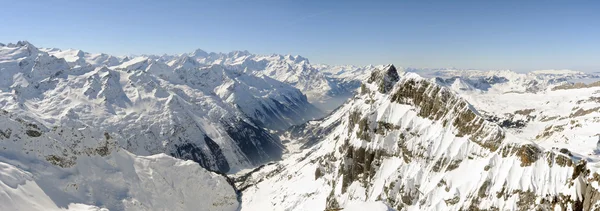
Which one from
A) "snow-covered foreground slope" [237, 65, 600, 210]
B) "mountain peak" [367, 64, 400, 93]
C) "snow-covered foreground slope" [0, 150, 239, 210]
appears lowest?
"snow-covered foreground slope" [0, 150, 239, 210]

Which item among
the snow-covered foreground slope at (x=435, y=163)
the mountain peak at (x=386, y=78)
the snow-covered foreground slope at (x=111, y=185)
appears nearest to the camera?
the snow-covered foreground slope at (x=435, y=163)

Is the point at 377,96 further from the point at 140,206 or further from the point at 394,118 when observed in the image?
the point at 140,206

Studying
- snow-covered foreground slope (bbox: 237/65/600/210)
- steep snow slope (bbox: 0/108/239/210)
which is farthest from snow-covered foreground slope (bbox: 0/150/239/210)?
snow-covered foreground slope (bbox: 237/65/600/210)

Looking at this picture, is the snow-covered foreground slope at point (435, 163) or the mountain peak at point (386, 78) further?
the mountain peak at point (386, 78)

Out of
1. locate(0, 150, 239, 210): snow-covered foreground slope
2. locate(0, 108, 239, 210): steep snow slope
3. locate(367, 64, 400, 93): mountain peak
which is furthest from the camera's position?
locate(367, 64, 400, 93): mountain peak

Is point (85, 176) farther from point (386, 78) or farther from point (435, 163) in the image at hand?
point (386, 78)

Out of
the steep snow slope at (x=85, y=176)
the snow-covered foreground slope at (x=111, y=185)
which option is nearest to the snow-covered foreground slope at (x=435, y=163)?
the snow-covered foreground slope at (x=111, y=185)

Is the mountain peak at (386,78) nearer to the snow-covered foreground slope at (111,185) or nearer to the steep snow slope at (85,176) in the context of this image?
the snow-covered foreground slope at (111,185)

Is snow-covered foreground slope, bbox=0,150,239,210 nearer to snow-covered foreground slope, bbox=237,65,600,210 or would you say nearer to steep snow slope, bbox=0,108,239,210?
steep snow slope, bbox=0,108,239,210

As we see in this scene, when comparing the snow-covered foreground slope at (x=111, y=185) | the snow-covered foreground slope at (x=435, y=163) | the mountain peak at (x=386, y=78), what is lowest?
the snow-covered foreground slope at (x=111, y=185)
